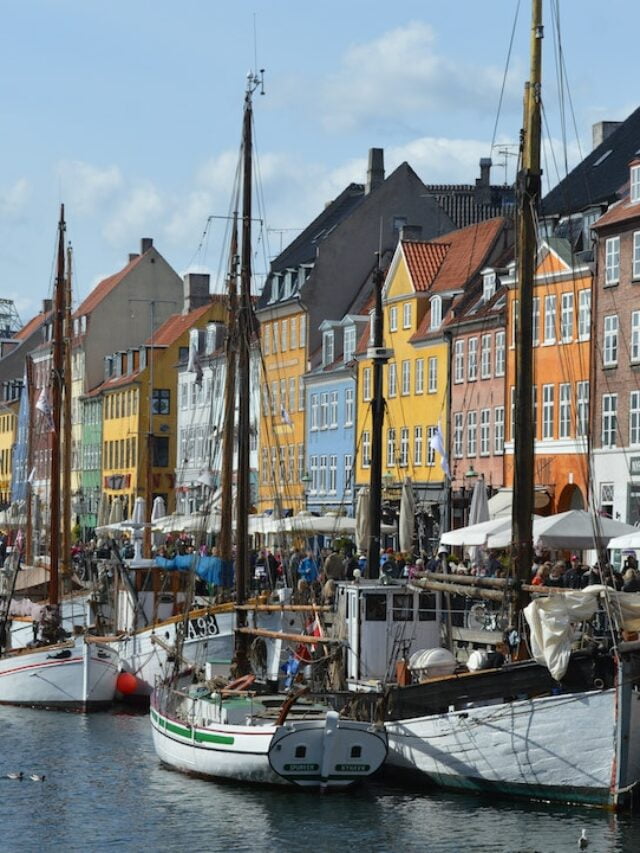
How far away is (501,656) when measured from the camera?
32.7 meters

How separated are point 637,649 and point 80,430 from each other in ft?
384

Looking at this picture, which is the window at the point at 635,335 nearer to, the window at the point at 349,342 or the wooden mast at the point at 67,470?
the wooden mast at the point at 67,470

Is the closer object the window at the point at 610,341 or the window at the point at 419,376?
the window at the point at 610,341

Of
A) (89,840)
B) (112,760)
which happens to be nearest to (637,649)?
(89,840)

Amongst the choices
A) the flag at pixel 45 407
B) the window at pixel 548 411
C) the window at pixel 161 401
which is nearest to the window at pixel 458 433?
the window at pixel 548 411

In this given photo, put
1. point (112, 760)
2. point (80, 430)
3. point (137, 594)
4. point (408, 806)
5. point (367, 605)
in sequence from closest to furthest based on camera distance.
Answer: point (408, 806)
point (367, 605)
point (112, 760)
point (137, 594)
point (80, 430)

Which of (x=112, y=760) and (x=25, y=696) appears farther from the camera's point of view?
(x=25, y=696)

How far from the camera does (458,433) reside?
8150 centimetres

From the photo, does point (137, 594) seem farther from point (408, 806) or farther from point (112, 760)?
point (408, 806)

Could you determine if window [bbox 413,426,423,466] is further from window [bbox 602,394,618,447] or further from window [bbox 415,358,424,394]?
window [bbox 602,394,618,447]

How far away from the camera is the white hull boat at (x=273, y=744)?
105 feet

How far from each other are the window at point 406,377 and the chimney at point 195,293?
45.2 m

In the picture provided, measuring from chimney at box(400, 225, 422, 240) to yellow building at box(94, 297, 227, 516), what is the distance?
1119 inches

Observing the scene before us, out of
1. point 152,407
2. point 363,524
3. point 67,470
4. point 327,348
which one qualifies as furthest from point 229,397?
point 152,407
